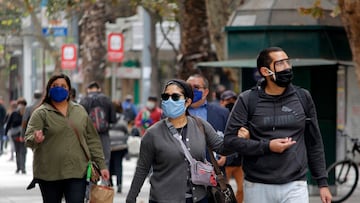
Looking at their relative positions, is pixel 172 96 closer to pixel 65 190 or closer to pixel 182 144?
pixel 182 144

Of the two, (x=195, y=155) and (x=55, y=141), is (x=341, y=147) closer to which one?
(x=55, y=141)

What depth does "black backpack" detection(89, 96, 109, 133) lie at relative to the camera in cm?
1758

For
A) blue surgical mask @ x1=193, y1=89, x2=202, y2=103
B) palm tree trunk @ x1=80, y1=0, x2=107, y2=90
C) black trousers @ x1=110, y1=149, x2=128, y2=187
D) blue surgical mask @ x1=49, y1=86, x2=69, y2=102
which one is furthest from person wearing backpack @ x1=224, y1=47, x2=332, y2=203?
palm tree trunk @ x1=80, y1=0, x2=107, y2=90

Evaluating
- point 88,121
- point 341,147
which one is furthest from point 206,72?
point 88,121

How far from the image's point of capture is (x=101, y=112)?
58.0ft

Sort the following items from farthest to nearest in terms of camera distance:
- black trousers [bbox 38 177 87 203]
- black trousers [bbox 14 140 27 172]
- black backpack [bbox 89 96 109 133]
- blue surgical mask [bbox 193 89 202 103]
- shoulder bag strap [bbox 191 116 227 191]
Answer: black trousers [bbox 14 140 27 172] < black backpack [bbox 89 96 109 133] < blue surgical mask [bbox 193 89 202 103] < black trousers [bbox 38 177 87 203] < shoulder bag strap [bbox 191 116 227 191]

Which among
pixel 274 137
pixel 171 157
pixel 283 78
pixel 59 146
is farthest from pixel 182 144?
pixel 59 146

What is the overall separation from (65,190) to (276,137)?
319cm

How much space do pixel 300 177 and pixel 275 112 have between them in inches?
19.1

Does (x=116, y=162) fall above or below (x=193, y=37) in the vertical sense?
below

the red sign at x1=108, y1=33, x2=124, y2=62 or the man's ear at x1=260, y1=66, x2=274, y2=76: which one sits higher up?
the man's ear at x1=260, y1=66, x2=274, y2=76

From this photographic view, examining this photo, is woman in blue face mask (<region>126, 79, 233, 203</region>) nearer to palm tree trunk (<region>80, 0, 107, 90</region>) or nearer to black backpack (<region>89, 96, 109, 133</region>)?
black backpack (<region>89, 96, 109, 133</region>)

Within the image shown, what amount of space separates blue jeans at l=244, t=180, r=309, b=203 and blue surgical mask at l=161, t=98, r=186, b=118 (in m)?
0.81

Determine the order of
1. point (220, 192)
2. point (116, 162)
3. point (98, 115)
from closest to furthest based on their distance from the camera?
1. point (220, 192)
2. point (98, 115)
3. point (116, 162)
